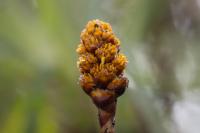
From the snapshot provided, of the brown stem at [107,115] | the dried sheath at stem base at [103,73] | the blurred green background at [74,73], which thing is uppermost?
the blurred green background at [74,73]

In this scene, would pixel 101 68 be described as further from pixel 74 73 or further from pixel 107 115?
pixel 74 73

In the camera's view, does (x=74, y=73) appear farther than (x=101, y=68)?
Yes

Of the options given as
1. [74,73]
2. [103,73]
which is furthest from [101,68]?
[74,73]

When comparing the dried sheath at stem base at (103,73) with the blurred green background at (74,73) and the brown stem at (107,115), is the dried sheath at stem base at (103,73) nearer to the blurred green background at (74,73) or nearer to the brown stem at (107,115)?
the brown stem at (107,115)

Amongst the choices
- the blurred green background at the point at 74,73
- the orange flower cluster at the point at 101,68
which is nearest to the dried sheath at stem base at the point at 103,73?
the orange flower cluster at the point at 101,68

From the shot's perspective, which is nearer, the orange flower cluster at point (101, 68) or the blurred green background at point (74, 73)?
the orange flower cluster at point (101, 68)

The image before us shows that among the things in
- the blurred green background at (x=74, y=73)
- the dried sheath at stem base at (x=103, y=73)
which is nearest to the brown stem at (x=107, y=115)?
the dried sheath at stem base at (x=103, y=73)

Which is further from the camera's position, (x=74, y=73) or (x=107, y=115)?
(x=74, y=73)

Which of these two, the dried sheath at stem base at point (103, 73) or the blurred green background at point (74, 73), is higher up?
the blurred green background at point (74, 73)

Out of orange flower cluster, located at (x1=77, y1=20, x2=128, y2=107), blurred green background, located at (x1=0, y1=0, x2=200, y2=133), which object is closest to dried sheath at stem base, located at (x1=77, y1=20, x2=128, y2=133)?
orange flower cluster, located at (x1=77, y1=20, x2=128, y2=107)

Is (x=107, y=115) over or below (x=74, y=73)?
below
